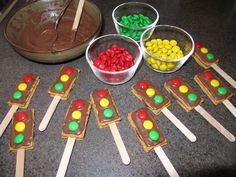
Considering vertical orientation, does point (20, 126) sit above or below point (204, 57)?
below

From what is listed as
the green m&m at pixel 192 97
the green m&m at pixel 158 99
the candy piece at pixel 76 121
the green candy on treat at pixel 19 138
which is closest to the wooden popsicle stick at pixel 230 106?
the green m&m at pixel 192 97

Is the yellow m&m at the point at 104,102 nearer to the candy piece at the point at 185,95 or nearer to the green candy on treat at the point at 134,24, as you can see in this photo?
the candy piece at the point at 185,95

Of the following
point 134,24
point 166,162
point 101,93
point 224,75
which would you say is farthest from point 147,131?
point 134,24

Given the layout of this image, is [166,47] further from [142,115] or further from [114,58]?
[142,115]

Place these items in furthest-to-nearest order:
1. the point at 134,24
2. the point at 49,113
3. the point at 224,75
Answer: the point at 134,24
the point at 224,75
the point at 49,113

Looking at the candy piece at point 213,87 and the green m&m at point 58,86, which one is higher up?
the candy piece at point 213,87

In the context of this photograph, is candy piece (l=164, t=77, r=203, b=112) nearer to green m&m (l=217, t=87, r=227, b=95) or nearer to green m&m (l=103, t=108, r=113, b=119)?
Result: green m&m (l=217, t=87, r=227, b=95)
